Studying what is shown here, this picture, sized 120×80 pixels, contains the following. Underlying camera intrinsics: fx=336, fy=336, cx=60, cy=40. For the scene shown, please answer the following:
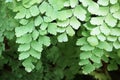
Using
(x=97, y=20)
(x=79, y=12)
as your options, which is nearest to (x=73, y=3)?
(x=79, y=12)

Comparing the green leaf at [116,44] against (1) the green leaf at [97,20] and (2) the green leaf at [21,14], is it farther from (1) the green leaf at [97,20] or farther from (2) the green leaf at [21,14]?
(2) the green leaf at [21,14]

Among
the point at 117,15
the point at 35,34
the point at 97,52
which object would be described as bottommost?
the point at 97,52

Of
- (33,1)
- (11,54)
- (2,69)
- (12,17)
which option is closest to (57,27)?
(33,1)

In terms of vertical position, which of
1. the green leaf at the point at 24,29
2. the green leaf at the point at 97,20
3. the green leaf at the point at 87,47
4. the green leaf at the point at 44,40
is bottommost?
the green leaf at the point at 87,47

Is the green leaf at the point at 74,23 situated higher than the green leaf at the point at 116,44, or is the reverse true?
the green leaf at the point at 74,23

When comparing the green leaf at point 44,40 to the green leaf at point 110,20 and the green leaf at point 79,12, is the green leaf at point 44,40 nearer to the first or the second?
the green leaf at point 79,12

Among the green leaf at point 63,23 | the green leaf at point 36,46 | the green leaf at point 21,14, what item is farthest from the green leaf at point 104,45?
the green leaf at point 21,14

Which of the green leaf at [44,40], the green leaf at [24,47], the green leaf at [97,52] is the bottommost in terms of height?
the green leaf at [97,52]

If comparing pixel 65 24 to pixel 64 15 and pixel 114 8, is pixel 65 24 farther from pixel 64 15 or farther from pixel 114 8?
pixel 114 8

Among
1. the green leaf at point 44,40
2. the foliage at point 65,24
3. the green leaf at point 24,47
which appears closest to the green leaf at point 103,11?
the foliage at point 65,24
